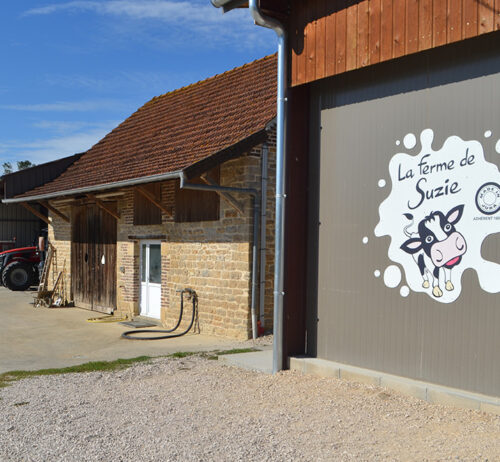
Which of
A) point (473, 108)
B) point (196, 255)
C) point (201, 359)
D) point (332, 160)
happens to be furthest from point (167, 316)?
point (473, 108)

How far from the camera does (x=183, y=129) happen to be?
43.9 feet

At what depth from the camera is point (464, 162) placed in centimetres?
588

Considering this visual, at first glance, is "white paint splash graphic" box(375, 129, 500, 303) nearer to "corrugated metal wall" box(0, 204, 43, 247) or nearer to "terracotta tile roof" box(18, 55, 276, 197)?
"terracotta tile roof" box(18, 55, 276, 197)

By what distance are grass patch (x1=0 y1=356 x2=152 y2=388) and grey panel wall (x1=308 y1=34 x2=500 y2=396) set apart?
2.92 metres

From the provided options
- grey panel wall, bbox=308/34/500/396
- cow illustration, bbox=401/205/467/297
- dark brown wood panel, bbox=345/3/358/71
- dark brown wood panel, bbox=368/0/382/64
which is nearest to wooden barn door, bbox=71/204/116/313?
grey panel wall, bbox=308/34/500/396

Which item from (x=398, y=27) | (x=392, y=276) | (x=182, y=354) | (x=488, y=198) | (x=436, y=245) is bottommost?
(x=182, y=354)

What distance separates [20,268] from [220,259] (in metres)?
13.1

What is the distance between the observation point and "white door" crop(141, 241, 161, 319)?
13266 millimetres

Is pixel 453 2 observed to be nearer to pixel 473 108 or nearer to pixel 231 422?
pixel 473 108

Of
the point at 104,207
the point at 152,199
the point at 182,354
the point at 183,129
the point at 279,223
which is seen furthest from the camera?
the point at 104,207

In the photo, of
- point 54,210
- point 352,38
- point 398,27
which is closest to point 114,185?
point 54,210

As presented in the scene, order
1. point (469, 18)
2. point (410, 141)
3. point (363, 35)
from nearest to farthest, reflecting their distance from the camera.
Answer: point (469, 18) → point (410, 141) → point (363, 35)

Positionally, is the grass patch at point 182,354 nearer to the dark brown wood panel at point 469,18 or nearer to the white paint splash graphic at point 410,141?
the white paint splash graphic at point 410,141

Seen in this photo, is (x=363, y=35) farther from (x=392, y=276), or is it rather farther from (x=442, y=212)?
(x=392, y=276)
